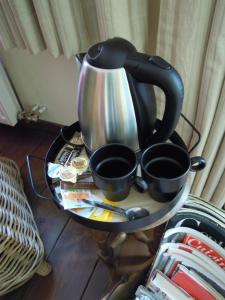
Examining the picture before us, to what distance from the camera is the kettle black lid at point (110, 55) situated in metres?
0.45

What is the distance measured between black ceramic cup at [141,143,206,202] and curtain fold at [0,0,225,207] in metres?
0.18

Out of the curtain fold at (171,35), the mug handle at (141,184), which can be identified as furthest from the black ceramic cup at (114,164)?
the curtain fold at (171,35)

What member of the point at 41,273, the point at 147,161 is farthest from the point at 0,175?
the point at 147,161

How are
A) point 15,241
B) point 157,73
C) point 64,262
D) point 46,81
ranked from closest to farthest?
1. point 157,73
2. point 15,241
3. point 64,262
4. point 46,81

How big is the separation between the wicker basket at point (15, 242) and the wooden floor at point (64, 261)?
6cm

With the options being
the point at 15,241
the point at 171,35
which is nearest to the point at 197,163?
the point at 171,35

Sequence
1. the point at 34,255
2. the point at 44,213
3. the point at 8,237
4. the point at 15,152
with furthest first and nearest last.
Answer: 1. the point at 15,152
2. the point at 44,213
3. the point at 34,255
4. the point at 8,237

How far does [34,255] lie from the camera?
0.93 m

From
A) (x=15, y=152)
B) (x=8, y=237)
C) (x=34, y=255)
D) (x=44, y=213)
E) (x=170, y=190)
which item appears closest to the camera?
(x=170, y=190)

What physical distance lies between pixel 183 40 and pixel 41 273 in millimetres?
955

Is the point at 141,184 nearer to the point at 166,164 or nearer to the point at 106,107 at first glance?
the point at 166,164

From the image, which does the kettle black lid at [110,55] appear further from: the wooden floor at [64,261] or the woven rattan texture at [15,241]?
the wooden floor at [64,261]

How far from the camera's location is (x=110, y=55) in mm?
452

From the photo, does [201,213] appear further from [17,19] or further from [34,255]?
[17,19]
